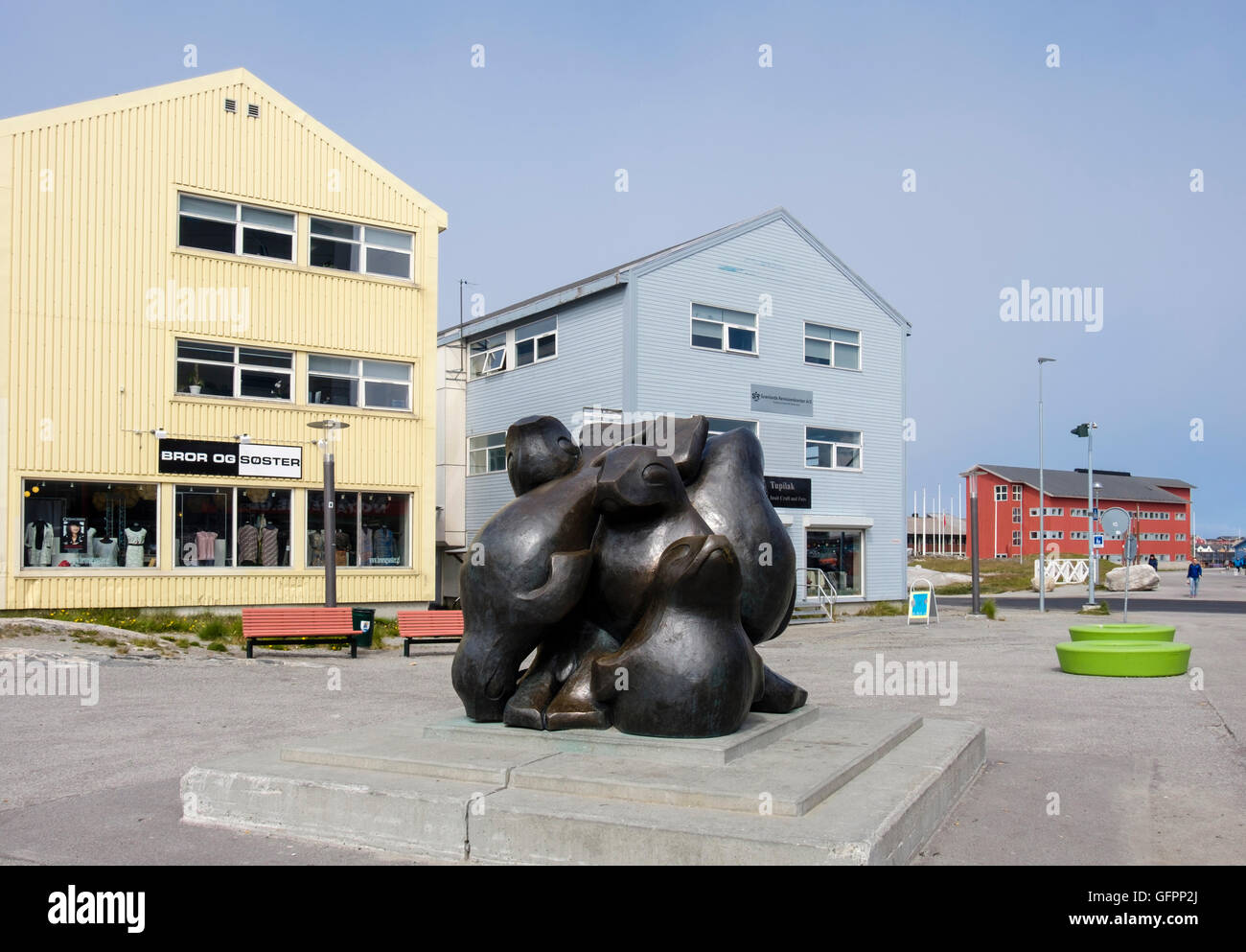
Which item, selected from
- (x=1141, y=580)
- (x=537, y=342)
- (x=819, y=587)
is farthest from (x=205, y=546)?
(x=1141, y=580)

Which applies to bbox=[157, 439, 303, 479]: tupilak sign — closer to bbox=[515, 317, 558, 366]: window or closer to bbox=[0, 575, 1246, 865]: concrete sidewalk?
bbox=[0, 575, 1246, 865]: concrete sidewalk

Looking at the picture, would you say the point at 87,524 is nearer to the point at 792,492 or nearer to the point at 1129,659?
the point at 792,492

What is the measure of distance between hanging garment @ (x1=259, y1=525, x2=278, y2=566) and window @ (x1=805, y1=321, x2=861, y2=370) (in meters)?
16.3

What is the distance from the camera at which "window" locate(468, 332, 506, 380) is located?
112 feet

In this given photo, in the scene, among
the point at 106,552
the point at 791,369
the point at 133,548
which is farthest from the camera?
the point at 791,369

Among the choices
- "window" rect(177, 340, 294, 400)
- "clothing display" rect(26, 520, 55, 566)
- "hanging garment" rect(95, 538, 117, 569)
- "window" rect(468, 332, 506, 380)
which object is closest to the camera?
"clothing display" rect(26, 520, 55, 566)

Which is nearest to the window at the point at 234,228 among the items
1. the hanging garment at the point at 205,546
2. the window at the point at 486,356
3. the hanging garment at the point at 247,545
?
the hanging garment at the point at 247,545

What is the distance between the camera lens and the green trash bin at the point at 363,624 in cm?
1984

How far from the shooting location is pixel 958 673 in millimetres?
16641

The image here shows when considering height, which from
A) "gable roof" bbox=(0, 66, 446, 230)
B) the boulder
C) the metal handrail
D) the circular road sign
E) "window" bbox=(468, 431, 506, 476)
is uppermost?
"gable roof" bbox=(0, 66, 446, 230)

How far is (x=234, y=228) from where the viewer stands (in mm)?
24391

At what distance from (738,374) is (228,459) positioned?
14106mm

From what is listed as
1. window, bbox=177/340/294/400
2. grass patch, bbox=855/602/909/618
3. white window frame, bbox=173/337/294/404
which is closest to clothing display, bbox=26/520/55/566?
white window frame, bbox=173/337/294/404
